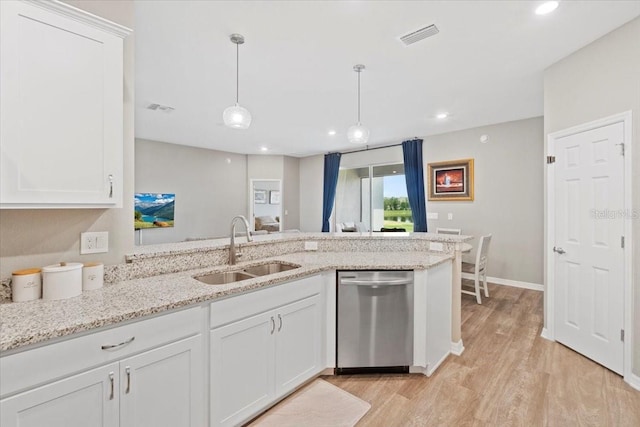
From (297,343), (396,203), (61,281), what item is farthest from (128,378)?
(396,203)

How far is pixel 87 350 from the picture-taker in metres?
1.15

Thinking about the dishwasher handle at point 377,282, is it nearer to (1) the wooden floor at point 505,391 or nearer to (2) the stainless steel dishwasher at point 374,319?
(2) the stainless steel dishwasher at point 374,319

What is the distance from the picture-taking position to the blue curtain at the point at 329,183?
7496mm

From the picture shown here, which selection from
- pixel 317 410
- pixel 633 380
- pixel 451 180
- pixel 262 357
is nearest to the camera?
pixel 262 357

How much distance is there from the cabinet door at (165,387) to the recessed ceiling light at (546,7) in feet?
10.3

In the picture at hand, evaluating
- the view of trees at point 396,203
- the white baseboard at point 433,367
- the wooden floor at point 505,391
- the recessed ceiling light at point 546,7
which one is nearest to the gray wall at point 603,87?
the wooden floor at point 505,391

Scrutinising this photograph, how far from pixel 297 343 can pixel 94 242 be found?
1.40 m

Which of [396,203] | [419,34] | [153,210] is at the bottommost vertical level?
[153,210]

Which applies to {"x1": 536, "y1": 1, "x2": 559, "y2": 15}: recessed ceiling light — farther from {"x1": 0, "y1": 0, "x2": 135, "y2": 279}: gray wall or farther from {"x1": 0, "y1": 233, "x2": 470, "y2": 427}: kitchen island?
{"x1": 0, "y1": 0, "x2": 135, "y2": 279}: gray wall

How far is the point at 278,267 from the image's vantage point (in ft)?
8.02

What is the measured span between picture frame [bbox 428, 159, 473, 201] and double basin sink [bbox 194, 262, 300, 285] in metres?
4.21

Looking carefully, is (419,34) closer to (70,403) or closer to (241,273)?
(241,273)

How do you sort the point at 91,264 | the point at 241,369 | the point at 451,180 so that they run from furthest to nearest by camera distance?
the point at 451,180 < the point at 241,369 < the point at 91,264

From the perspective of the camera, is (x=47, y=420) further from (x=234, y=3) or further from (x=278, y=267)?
(x=234, y=3)
